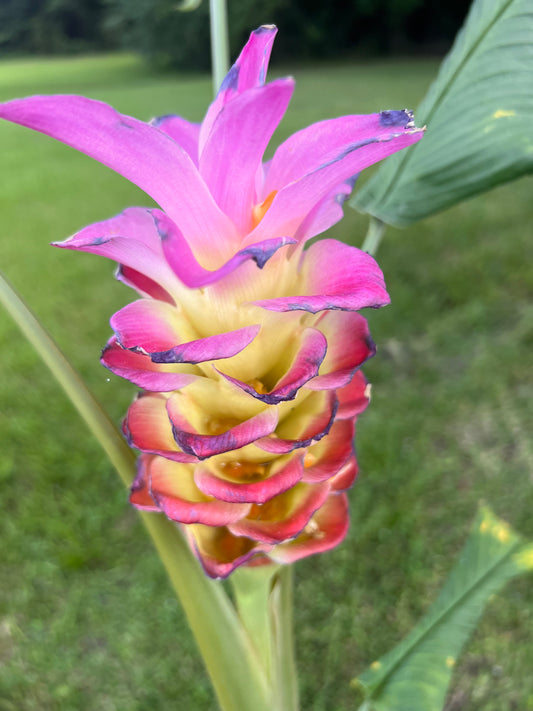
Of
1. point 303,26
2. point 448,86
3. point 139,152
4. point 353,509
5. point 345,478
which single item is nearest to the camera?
point 139,152

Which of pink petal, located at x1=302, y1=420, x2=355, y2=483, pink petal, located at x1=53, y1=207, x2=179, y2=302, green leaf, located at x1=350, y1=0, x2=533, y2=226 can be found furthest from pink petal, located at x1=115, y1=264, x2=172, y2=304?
green leaf, located at x1=350, y1=0, x2=533, y2=226

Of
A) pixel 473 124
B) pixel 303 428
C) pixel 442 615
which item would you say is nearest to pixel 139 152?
pixel 303 428

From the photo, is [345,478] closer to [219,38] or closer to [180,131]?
[180,131]

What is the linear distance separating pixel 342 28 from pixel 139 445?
339 inches

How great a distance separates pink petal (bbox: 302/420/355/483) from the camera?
281 millimetres

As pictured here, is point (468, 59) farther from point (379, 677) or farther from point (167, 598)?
point (167, 598)

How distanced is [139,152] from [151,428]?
0.13 m

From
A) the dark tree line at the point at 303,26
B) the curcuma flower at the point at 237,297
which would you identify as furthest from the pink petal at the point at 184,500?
the dark tree line at the point at 303,26

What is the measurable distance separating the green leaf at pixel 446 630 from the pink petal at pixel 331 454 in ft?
0.88

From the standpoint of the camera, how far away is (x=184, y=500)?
278mm

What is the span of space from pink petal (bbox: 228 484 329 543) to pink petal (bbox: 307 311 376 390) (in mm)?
66

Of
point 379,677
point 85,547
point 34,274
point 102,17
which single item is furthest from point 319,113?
point 102,17

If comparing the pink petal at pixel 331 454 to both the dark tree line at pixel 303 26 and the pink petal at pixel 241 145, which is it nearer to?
the pink petal at pixel 241 145

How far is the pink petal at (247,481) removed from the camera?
0.84ft
